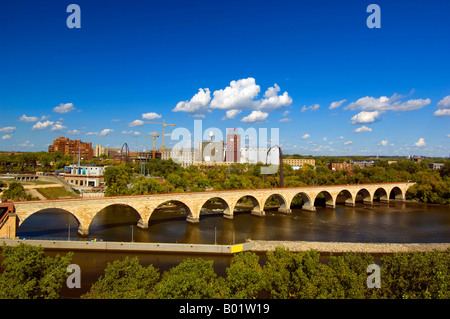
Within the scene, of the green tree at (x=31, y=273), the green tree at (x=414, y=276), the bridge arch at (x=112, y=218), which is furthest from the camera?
the bridge arch at (x=112, y=218)

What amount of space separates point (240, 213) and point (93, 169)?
157ft

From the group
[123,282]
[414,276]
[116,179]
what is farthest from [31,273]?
[116,179]

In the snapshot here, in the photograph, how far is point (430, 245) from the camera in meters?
32.0

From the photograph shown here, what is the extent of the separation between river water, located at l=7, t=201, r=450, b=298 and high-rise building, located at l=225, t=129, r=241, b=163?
81852mm

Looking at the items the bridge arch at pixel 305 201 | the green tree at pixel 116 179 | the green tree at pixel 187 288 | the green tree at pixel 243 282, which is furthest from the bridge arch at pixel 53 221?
the bridge arch at pixel 305 201

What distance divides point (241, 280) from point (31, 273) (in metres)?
11.4

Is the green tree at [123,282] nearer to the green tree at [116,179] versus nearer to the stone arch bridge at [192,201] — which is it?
the stone arch bridge at [192,201]

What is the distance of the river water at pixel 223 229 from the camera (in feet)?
93.5

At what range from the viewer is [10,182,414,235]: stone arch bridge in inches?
1282

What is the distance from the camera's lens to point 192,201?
4241 centimetres

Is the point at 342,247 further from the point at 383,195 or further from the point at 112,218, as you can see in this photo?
the point at 383,195

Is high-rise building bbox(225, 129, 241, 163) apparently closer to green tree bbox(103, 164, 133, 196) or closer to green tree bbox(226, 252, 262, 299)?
green tree bbox(103, 164, 133, 196)

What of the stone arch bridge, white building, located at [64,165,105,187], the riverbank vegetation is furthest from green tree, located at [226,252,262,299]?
white building, located at [64,165,105,187]
